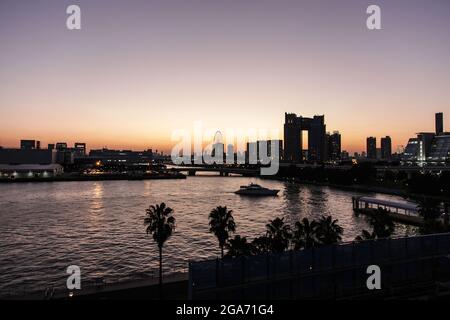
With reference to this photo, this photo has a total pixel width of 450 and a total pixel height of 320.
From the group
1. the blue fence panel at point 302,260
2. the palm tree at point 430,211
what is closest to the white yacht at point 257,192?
the palm tree at point 430,211

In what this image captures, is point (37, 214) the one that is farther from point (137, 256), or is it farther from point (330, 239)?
point (330, 239)

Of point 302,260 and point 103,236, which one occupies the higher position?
point 302,260

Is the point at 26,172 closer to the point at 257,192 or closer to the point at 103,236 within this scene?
the point at 257,192

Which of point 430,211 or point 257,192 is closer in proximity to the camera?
point 430,211

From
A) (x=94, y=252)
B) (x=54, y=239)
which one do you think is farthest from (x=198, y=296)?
(x=54, y=239)

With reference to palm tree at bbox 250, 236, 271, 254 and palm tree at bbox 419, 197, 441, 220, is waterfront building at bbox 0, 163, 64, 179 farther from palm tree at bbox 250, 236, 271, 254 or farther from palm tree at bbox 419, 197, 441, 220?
palm tree at bbox 419, 197, 441, 220

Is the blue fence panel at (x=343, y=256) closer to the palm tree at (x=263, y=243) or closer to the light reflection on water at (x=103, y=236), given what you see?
the palm tree at (x=263, y=243)

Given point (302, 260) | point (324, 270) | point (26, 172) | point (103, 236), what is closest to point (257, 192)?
point (103, 236)

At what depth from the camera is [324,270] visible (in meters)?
13.3

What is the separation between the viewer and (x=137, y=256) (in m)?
38.2

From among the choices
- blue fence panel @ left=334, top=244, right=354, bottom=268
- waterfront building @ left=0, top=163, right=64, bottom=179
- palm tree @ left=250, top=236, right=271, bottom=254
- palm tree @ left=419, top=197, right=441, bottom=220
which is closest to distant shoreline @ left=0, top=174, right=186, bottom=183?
waterfront building @ left=0, top=163, right=64, bottom=179
